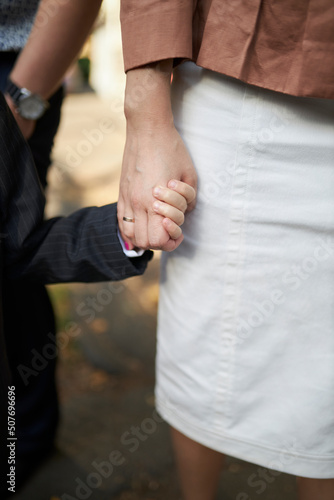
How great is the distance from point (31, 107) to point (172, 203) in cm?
59

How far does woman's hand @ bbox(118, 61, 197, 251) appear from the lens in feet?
3.12

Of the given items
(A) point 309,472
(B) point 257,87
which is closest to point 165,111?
(B) point 257,87

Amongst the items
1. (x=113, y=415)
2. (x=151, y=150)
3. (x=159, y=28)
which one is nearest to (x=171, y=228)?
(x=151, y=150)

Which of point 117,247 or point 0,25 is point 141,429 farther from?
point 0,25

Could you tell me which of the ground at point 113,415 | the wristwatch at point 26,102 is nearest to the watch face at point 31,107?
the wristwatch at point 26,102

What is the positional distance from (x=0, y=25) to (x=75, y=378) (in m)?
1.43

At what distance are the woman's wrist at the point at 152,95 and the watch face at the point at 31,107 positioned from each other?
0.44 metres

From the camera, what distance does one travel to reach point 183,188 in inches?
37.4

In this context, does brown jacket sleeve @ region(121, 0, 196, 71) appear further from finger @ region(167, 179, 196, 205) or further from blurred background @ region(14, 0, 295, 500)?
blurred background @ region(14, 0, 295, 500)

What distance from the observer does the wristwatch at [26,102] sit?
1.30m

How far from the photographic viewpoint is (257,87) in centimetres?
93

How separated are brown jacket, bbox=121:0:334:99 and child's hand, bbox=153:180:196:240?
21cm

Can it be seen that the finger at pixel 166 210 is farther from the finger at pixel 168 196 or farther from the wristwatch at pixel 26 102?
the wristwatch at pixel 26 102

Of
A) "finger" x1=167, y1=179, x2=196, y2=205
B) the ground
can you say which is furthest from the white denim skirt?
the ground
